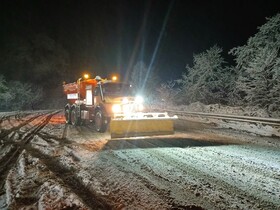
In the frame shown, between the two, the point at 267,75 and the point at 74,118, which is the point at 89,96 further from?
the point at 267,75

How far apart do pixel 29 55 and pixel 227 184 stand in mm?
52012

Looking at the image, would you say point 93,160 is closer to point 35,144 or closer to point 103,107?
point 35,144

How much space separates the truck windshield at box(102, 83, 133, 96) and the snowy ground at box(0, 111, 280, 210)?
369 centimetres

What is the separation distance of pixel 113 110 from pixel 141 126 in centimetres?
228

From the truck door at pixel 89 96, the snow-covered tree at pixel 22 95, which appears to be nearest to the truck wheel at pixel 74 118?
the truck door at pixel 89 96

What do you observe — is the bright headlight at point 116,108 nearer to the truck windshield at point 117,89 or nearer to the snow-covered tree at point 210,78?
the truck windshield at point 117,89

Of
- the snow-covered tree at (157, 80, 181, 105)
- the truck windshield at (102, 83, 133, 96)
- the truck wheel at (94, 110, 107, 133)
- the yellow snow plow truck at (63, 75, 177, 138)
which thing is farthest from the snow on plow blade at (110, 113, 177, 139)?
the snow-covered tree at (157, 80, 181, 105)

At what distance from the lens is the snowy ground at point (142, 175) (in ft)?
15.9

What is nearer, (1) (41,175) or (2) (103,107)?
(1) (41,175)

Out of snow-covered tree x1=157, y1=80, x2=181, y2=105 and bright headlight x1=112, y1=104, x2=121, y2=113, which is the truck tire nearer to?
bright headlight x1=112, y1=104, x2=121, y2=113

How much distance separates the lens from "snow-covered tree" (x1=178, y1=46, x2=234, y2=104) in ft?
→ 102

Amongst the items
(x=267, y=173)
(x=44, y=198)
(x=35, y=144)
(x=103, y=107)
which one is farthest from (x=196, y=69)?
(x=44, y=198)

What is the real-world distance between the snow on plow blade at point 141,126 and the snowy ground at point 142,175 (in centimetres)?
65

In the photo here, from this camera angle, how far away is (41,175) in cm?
645
